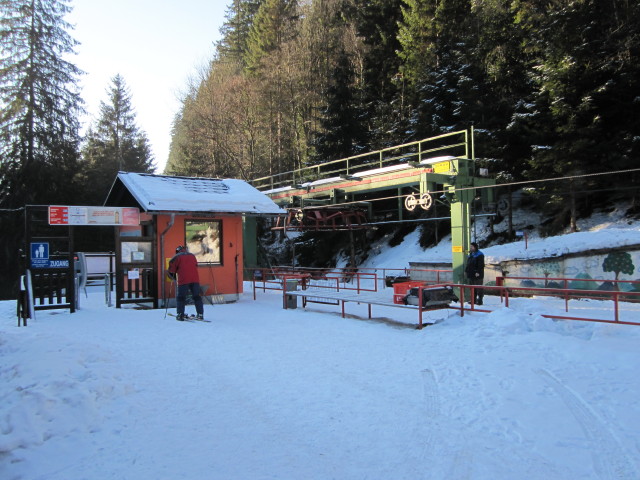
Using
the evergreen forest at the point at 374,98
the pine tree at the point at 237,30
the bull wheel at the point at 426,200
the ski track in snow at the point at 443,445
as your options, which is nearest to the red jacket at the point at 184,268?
the ski track in snow at the point at 443,445

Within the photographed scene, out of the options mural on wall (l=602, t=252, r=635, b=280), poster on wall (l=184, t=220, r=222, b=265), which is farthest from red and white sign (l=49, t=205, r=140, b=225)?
mural on wall (l=602, t=252, r=635, b=280)

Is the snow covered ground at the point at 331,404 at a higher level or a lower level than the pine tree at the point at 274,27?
lower

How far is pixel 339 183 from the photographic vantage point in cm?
1914

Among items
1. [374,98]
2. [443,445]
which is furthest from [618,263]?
[374,98]

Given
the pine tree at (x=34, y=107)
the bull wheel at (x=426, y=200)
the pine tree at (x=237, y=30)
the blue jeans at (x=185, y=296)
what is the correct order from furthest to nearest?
1. the pine tree at (x=237, y=30)
2. the pine tree at (x=34, y=107)
3. the bull wheel at (x=426, y=200)
4. the blue jeans at (x=185, y=296)

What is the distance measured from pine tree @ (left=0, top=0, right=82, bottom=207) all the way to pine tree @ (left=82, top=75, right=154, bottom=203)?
9751mm

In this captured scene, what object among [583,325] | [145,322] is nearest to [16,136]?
[145,322]

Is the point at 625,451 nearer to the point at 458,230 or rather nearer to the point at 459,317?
the point at 459,317

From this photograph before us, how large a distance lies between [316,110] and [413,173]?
2253 cm

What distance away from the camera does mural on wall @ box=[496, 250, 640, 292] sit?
44.7 feet

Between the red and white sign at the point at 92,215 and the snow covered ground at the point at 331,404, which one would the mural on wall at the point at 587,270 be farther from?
the red and white sign at the point at 92,215

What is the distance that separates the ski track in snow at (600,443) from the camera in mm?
3400

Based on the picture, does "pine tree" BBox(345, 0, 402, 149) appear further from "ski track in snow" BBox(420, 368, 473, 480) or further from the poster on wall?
"ski track in snow" BBox(420, 368, 473, 480)

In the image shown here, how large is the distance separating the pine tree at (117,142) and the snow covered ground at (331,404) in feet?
127
